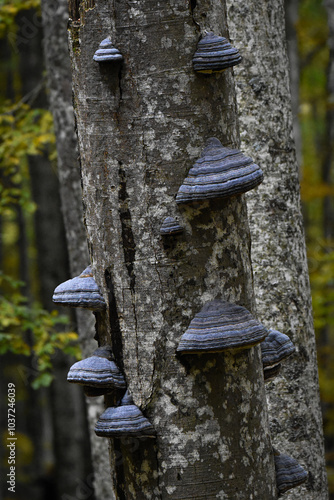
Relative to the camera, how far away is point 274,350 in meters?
2.16

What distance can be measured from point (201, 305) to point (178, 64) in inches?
30.5

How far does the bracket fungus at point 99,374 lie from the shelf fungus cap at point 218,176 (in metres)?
0.57

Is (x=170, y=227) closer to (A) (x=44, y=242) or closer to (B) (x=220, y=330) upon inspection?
(B) (x=220, y=330)

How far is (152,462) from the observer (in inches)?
74.1

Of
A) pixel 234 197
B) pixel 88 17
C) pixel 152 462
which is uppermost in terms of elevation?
pixel 88 17

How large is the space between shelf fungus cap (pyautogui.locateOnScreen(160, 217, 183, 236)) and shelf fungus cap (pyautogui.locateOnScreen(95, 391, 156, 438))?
565 millimetres

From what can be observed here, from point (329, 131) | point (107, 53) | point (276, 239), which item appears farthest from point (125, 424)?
point (329, 131)

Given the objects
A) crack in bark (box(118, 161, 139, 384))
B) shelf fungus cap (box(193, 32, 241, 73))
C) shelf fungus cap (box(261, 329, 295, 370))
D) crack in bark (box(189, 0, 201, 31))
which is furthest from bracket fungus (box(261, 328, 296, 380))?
crack in bark (box(189, 0, 201, 31))

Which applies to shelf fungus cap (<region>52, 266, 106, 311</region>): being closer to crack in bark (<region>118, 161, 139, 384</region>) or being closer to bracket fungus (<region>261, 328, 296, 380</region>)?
crack in bark (<region>118, 161, 139, 384</region>)

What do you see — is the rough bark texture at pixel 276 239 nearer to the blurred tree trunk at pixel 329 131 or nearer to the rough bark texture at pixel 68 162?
the rough bark texture at pixel 68 162

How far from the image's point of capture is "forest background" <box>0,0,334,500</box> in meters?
6.94

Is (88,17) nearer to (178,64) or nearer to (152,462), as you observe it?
(178,64)

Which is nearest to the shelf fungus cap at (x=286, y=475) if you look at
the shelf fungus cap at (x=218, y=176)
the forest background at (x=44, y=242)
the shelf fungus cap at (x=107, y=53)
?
the shelf fungus cap at (x=218, y=176)

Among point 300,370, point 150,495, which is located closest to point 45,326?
point 300,370
